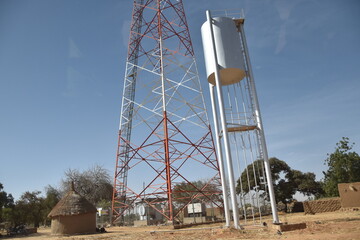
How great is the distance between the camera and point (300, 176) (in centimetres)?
4266

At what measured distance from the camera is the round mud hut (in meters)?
23.5

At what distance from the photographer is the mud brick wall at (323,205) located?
28.3 meters

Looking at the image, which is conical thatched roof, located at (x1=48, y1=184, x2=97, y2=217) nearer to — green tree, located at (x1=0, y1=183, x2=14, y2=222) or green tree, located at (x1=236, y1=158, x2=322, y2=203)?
green tree, located at (x1=0, y1=183, x2=14, y2=222)

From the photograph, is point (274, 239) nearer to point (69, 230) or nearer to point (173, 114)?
point (173, 114)

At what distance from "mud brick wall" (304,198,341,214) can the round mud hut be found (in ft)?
65.9

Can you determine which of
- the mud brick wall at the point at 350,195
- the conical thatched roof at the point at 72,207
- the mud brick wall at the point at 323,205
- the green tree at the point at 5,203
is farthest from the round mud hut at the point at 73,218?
the mud brick wall at the point at 350,195

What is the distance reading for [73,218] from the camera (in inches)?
934

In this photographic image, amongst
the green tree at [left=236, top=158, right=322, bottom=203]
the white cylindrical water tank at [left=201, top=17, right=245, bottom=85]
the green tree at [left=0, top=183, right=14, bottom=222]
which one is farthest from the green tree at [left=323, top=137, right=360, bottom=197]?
the green tree at [left=0, top=183, right=14, bottom=222]

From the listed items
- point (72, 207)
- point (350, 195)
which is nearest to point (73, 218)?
point (72, 207)

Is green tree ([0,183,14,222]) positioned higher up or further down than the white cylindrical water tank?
further down

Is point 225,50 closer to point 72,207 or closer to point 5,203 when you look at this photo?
point 72,207

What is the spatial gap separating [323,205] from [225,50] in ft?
68.1

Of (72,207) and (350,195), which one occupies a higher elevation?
(72,207)

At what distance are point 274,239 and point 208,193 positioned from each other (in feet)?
50.2
